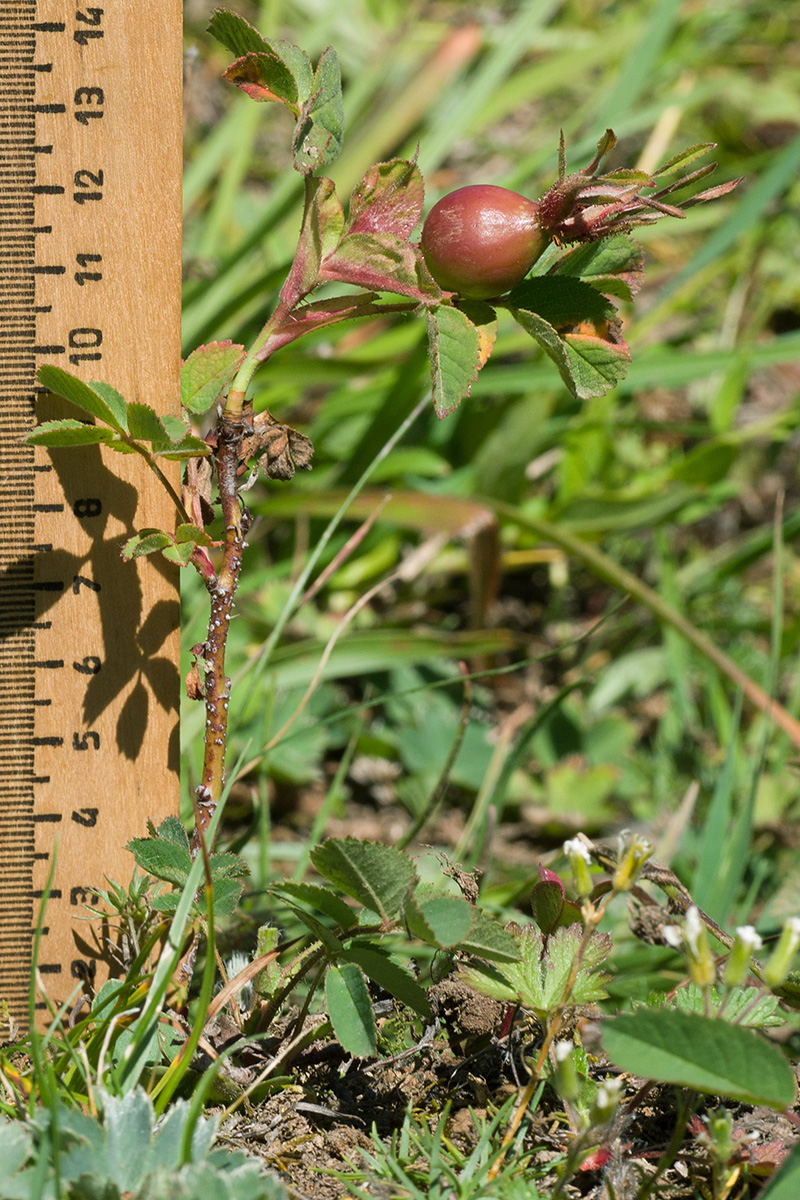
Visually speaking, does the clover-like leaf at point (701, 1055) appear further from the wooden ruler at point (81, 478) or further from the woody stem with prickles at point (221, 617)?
the wooden ruler at point (81, 478)

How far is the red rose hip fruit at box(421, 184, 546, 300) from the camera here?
0.75m

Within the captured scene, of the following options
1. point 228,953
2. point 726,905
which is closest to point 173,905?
point 228,953

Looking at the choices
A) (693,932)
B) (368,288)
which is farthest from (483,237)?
(693,932)

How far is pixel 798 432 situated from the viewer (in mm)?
2689

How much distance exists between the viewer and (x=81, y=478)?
3.23 feet

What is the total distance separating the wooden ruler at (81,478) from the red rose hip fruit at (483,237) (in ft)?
1.10

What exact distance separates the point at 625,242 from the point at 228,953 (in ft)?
2.95

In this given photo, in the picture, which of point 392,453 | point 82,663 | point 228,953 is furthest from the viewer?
point 392,453

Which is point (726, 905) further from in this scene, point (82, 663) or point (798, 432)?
point (798, 432)

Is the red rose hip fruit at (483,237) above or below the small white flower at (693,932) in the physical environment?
above

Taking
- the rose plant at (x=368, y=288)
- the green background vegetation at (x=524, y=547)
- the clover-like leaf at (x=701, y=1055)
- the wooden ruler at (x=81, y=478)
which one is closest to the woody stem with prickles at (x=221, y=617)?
the rose plant at (x=368, y=288)

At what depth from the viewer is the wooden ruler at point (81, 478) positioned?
0.95 m

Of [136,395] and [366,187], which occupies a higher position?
[366,187]

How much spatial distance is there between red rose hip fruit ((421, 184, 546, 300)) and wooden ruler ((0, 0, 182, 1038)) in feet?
1.10
